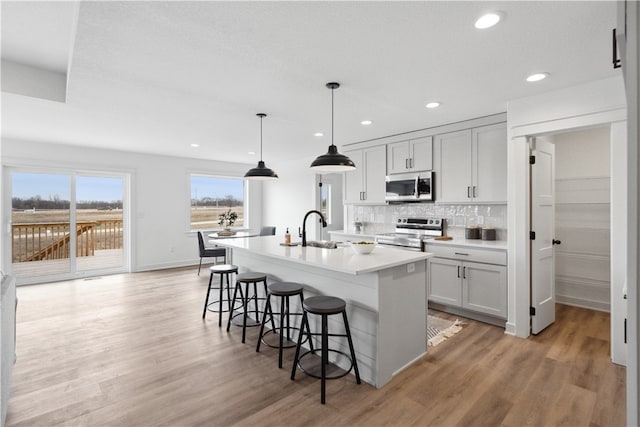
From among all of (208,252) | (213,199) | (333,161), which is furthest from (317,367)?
(213,199)

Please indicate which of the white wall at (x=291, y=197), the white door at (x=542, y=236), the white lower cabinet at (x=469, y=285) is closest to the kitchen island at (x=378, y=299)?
the white lower cabinet at (x=469, y=285)

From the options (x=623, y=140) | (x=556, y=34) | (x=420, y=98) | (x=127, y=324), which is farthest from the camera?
(x=127, y=324)

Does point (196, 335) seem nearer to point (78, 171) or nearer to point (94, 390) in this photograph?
point (94, 390)

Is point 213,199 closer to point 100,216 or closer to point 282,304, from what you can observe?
point 100,216

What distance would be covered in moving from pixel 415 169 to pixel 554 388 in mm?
2974

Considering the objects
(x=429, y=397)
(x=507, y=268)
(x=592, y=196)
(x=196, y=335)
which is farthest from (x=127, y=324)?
(x=592, y=196)

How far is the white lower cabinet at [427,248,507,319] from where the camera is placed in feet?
11.2

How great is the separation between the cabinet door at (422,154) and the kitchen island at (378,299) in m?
2.10

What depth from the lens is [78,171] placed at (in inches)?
229

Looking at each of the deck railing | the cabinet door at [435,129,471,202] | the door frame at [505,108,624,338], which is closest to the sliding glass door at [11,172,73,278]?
the deck railing

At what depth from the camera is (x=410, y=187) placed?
4.63m

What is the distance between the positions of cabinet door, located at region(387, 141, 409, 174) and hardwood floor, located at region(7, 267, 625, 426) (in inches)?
90.1

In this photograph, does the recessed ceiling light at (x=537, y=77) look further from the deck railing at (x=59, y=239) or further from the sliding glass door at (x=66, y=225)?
the deck railing at (x=59, y=239)

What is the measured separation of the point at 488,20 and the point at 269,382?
9.15 feet
